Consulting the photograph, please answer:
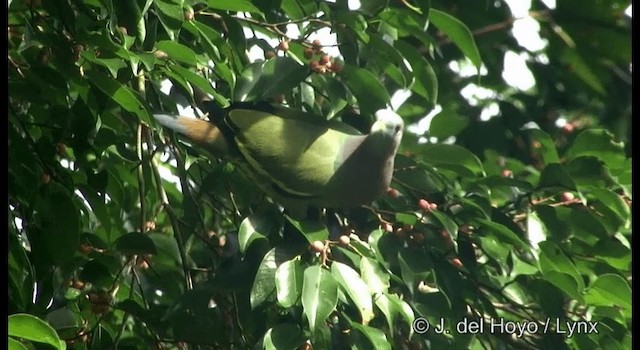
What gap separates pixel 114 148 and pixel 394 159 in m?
0.37

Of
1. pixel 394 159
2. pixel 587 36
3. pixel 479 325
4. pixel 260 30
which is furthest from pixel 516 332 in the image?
pixel 260 30

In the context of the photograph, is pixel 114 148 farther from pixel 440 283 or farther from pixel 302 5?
pixel 440 283

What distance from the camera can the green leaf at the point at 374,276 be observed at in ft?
3.50

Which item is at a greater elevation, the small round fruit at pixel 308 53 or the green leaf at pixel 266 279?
the small round fruit at pixel 308 53

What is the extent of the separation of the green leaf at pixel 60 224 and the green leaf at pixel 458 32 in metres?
0.52

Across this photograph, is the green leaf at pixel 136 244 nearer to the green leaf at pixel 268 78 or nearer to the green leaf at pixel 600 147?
the green leaf at pixel 268 78

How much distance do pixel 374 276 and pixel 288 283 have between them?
0.10 m

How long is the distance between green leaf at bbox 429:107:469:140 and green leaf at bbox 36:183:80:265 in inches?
19.4

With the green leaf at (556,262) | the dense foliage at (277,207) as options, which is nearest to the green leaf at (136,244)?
the dense foliage at (277,207)

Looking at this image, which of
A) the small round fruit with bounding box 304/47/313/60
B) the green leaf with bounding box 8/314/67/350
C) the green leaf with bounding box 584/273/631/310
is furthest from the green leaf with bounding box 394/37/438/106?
the green leaf with bounding box 8/314/67/350

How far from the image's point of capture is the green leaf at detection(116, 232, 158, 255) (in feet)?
3.81

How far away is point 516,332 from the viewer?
47.2 inches

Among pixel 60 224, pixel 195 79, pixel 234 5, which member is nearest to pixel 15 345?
pixel 60 224

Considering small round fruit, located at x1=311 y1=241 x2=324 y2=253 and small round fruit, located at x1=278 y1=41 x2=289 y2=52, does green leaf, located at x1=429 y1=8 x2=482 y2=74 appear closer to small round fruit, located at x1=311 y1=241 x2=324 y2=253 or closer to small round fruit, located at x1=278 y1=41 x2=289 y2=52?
small round fruit, located at x1=278 y1=41 x2=289 y2=52
